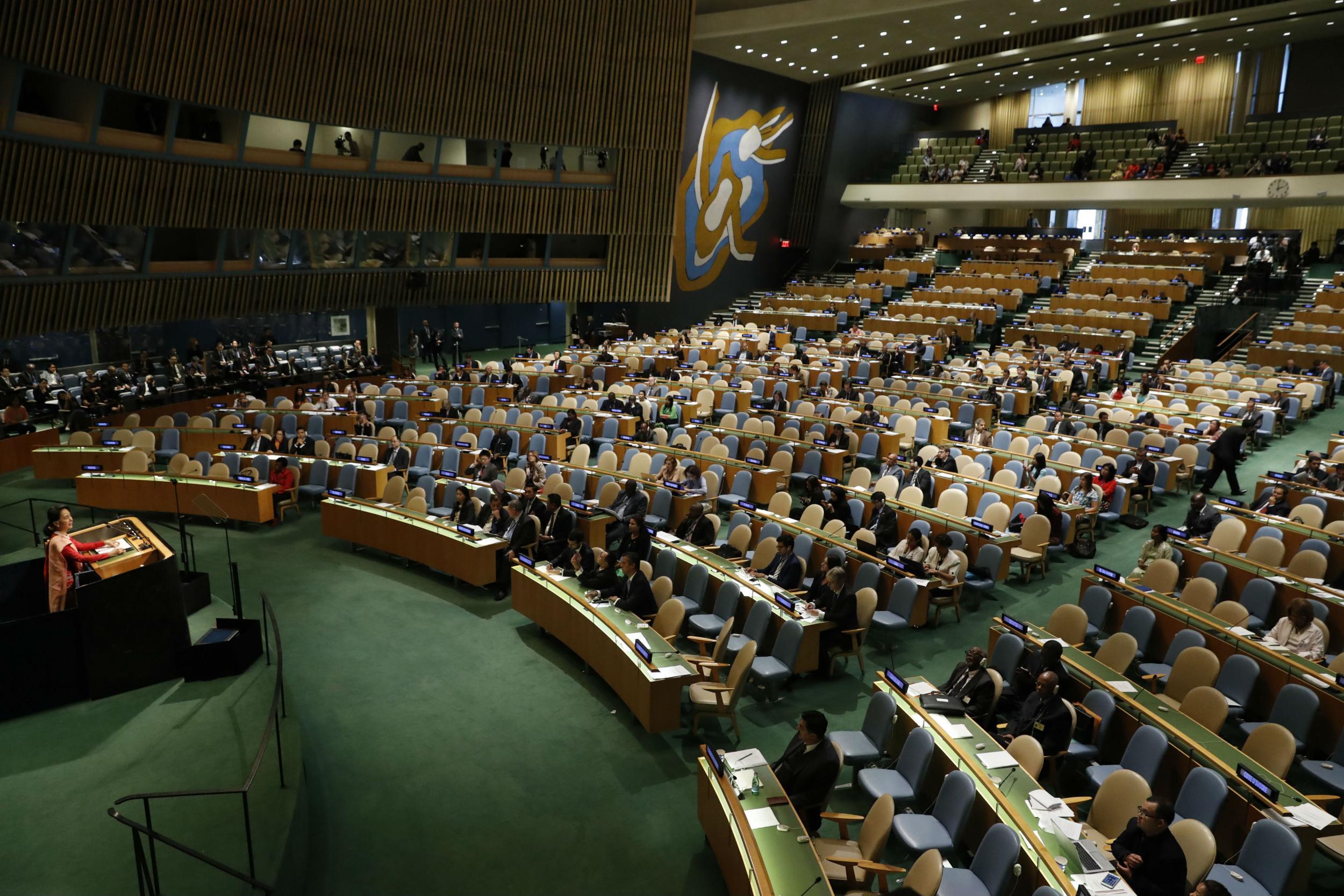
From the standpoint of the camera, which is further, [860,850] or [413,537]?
[413,537]

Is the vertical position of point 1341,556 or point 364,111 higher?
point 364,111

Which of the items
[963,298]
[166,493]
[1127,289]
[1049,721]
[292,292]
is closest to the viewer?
[1049,721]

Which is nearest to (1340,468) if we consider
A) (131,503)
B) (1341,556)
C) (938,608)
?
(1341,556)

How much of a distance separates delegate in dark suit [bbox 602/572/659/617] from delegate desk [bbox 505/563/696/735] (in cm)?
11

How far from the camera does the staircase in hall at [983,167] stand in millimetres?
30703

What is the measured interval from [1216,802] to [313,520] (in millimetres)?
11050

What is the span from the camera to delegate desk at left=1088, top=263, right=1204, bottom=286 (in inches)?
914

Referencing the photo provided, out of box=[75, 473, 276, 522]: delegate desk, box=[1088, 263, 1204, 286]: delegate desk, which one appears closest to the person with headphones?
box=[75, 473, 276, 522]: delegate desk

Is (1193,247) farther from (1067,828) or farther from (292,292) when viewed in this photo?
(1067,828)

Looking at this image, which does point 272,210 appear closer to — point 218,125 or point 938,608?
point 218,125

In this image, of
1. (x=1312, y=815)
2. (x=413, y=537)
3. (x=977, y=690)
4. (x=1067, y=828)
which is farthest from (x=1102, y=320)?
(x=1067, y=828)

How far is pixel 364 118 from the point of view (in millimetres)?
17734

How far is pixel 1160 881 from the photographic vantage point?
4.66 m

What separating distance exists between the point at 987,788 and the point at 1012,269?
933 inches
